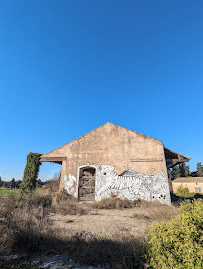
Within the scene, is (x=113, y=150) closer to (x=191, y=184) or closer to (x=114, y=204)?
(x=114, y=204)

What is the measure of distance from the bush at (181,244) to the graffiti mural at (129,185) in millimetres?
9343

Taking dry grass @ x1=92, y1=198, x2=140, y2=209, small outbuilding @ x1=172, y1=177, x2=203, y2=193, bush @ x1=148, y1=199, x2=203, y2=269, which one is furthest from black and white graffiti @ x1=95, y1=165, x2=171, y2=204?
small outbuilding @ x1=172, y1=177, x2=203, y2=193

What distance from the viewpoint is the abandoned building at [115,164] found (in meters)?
11.2

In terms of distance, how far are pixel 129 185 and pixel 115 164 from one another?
1965mm

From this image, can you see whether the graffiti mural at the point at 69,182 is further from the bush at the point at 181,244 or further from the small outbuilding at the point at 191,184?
the small outbuilding at the point at 191,184

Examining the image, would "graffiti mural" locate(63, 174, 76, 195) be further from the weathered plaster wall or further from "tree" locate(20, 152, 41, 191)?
"tree" locate(20, 152, 41, 191)

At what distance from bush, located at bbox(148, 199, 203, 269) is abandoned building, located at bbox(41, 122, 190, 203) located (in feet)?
30.8

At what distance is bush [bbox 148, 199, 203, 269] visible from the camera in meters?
1.83

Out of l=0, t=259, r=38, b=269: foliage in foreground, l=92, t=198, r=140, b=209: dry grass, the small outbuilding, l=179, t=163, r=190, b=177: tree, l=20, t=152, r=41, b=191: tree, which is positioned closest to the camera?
l=0, t=259, r=38, b=269: foliage in foreground

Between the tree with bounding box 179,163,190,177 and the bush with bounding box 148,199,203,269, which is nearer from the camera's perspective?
the bush with bounding box 148,199,203,269

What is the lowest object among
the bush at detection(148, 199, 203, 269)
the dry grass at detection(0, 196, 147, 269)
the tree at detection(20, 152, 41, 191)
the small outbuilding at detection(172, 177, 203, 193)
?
the small outbuilding at detection(172, 177, 203, 193)

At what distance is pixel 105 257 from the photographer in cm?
301

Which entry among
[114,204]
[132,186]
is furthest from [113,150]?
[114,204]

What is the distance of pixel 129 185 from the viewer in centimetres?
1134
